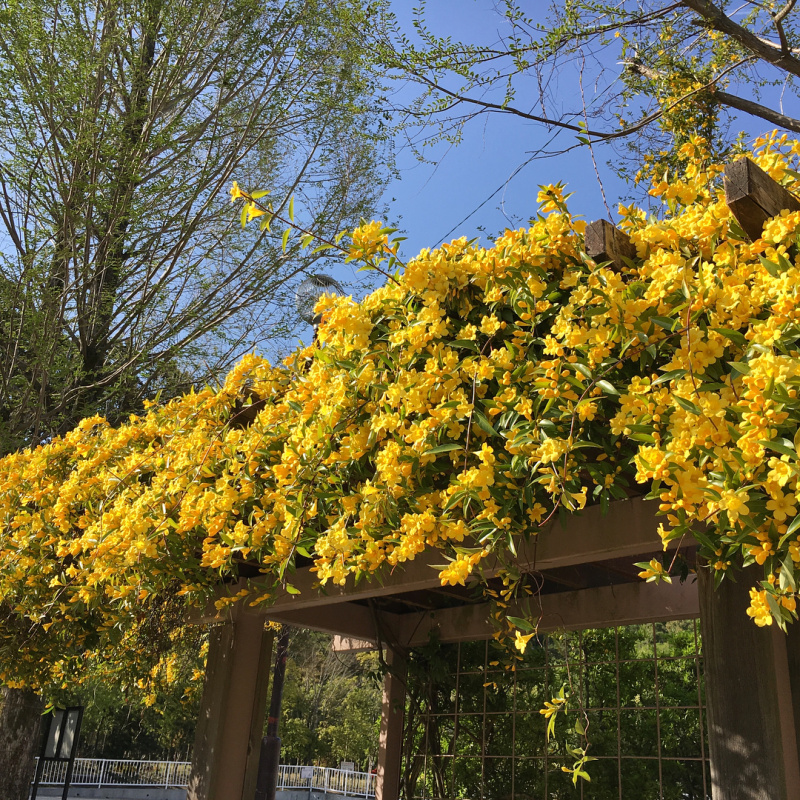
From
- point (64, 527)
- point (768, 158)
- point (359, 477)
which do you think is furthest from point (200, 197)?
point (768, 158)

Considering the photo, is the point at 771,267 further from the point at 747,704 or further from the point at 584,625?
the point at 584,625

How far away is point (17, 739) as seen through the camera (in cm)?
488

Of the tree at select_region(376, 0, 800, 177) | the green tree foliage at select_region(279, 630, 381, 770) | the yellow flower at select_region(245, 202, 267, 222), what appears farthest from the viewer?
the green tree foliage at select_region(279, 630, 381, 770)

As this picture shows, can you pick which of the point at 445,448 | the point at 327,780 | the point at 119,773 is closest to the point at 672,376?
the point at 445,448

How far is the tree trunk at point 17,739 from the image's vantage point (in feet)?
15.9

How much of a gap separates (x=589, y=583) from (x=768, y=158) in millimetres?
3214

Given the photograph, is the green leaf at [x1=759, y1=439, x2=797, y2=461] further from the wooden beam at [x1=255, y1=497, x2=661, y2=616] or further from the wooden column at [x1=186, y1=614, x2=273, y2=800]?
the wooden column at [x1=186, y1=614, x2=273, y2=800]

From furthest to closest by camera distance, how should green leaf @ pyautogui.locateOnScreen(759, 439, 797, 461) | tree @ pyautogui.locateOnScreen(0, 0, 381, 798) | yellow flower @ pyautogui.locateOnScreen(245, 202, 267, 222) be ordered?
tree @ pyautogui.locateOnScreen(0, 0, 381, 798) < yellow flower @ pyautogui.locateOnScreen(245, 202, 267, 222) < green leaf @ pyautogui.locateOnScreen(759, 439, 797, 461)

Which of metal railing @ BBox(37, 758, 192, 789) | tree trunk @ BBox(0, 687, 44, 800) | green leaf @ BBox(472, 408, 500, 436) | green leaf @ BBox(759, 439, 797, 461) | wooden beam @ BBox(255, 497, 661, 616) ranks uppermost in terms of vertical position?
green leaf @ BBox(472, 408, 500, 436)

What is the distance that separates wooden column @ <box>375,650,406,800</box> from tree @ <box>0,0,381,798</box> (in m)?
2.41

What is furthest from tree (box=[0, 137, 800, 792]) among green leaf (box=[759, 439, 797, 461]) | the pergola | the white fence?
the white fence

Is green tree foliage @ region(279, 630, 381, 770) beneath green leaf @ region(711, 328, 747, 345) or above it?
beneath

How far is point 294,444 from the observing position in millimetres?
2135

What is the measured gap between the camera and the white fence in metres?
16.4
